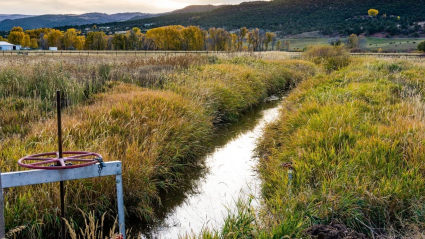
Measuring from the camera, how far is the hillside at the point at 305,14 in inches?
3413

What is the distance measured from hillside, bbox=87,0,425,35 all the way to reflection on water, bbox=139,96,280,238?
275ft

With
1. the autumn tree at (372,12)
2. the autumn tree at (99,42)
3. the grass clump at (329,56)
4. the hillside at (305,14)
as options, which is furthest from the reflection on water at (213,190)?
the autumn tree at (372,12)

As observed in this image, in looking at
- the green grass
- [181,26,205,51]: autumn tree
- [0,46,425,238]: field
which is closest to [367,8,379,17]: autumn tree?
[181,26,205,51]: autumn tree

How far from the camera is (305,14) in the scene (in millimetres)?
100312

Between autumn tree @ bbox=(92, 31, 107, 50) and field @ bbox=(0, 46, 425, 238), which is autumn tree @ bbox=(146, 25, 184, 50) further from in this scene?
field @ bbox=(0, 46, 425, 238)

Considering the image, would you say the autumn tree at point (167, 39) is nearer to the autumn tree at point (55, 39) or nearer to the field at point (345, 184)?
the autumn tree at point (55, 39)

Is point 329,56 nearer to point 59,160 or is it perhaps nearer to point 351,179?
point 351,179

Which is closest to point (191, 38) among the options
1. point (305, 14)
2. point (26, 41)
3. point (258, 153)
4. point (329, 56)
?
point (305, 14)

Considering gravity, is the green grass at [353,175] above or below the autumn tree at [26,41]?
below

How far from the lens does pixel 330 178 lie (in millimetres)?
4008

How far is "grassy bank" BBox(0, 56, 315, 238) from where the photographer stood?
3.87 m

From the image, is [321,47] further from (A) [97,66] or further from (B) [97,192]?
(B) [97,192]

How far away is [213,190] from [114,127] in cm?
193

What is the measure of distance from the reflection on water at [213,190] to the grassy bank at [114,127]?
0.23 meters
